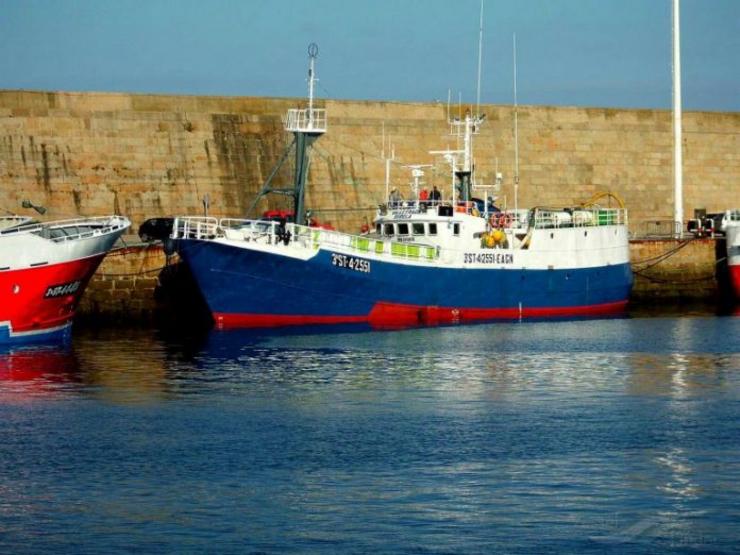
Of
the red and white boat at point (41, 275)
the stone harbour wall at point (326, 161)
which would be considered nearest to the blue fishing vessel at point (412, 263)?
the red and white boat at point (41, 275)

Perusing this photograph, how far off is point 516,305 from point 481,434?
851 inches

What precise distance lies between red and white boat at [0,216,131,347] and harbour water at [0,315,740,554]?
1424 mm

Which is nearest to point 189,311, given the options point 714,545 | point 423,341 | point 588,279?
point 423,341

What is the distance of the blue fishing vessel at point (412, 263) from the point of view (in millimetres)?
40156

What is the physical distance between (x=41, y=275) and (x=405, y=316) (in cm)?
1143

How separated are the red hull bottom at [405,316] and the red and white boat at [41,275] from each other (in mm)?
4524

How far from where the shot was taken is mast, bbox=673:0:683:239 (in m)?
56.1

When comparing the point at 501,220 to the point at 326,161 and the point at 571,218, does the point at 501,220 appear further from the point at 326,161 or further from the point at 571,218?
the point at 326,161

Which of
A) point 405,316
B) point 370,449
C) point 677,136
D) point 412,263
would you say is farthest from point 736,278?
point 370,449

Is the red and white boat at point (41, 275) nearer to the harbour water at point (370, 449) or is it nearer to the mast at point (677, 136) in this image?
the harbour water at point (370, 449)

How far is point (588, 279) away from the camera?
155 feet

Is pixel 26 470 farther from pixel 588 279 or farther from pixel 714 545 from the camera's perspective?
pixel 588 279

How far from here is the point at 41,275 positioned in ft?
120

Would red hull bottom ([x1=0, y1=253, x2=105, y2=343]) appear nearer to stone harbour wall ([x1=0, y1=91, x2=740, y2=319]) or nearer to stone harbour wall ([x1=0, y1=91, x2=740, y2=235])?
stone harbour wall ([x1=0, y1=91, x2=740, y2=319])
